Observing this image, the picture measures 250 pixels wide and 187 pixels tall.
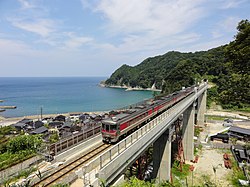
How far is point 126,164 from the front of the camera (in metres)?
9.14

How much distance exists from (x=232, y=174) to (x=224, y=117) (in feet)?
102

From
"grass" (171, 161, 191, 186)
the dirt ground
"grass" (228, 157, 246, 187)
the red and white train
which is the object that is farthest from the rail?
"grass" (228, 157, 246, 187)

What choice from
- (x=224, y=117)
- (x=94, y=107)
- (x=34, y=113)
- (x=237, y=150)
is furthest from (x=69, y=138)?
(x=94, y=107)

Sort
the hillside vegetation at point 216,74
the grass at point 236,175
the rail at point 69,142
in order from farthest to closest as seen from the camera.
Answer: the grass at point 236,175
the rail at point 69,142
the hillside vegetation at point 216,74

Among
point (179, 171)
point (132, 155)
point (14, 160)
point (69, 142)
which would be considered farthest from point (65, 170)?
point (179, 171)

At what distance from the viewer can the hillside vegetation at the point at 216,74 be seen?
9.38 metres

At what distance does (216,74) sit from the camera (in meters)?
81.0

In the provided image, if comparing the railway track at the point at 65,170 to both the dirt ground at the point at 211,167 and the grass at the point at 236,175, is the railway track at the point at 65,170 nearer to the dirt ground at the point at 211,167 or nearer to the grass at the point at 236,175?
the dirt ground at the point at 211,167

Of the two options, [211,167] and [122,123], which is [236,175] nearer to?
[211,167]

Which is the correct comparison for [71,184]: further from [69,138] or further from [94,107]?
[94,107]

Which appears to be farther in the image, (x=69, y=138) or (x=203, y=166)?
(x=203, y=166)

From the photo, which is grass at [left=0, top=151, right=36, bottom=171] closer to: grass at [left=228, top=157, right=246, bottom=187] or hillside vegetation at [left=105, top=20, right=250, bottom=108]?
hillside vegetation at [left=105, top=20, right=250, bottom=108]

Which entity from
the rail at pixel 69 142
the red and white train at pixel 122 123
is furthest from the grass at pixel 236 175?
the rail at pixel 69 142

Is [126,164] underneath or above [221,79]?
underneath
